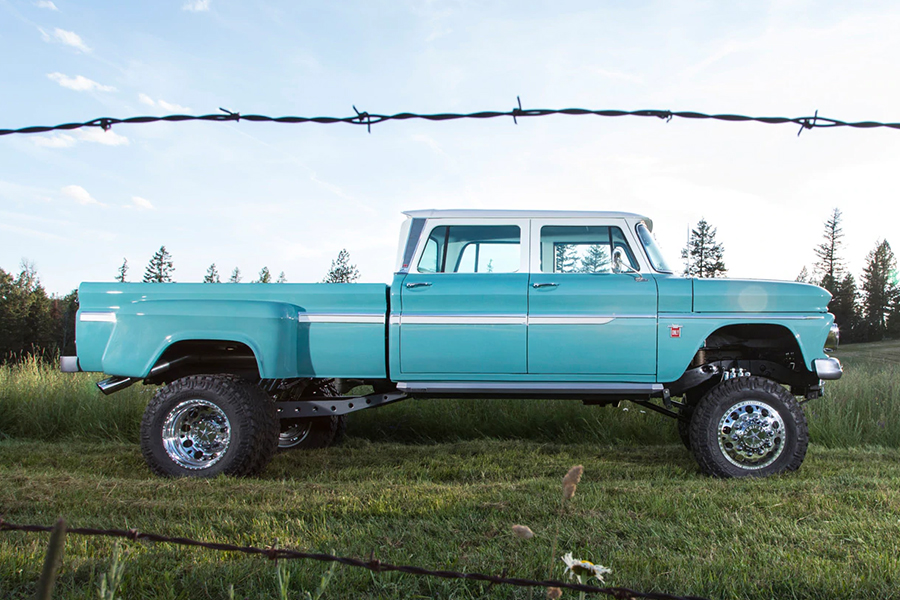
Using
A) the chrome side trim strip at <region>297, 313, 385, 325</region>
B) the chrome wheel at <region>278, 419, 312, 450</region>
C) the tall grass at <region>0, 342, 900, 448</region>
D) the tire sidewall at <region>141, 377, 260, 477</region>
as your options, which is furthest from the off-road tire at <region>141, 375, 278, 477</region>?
the tall grass at <region>0, 342, 900, 448</region>

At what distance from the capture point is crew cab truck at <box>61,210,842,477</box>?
5.14 metres

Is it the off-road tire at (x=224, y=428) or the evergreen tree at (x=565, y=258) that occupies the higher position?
the evergreen tree at (x=565, y=258)

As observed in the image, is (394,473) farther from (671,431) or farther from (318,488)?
(671,431)

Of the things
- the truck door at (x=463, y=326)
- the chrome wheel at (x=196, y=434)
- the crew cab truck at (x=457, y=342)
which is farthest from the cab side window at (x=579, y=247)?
the chrome wheel at (x=196, y=434)

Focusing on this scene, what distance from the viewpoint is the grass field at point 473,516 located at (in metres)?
2.79

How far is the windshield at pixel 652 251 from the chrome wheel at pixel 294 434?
12.1 feet

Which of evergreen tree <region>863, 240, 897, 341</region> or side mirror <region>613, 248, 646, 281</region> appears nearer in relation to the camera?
side mirror <region>613, 248, 646, 281</region>

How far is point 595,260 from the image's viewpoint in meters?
5.66

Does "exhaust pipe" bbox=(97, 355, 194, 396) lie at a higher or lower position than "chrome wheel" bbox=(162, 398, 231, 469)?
higher

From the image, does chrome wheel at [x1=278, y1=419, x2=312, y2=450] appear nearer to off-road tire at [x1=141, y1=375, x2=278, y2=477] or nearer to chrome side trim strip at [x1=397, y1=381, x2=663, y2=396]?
off-road tire at [x1=141, y1=375, x2=278, y2=477]

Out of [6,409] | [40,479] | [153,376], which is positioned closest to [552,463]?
[153,376]

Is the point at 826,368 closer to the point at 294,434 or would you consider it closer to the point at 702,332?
the point at 702,332

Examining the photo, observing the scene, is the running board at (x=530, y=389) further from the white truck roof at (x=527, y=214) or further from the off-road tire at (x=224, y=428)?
the white truck roof at (x=527, y=214)

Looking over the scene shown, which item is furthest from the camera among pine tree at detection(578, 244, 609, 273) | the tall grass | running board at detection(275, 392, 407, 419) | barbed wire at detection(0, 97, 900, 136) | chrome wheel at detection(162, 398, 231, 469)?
the tall grass
